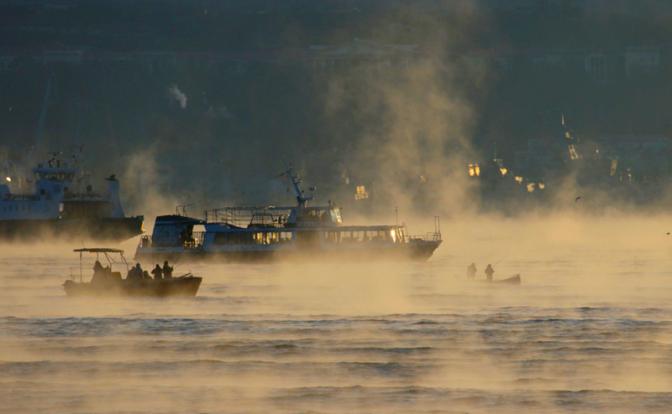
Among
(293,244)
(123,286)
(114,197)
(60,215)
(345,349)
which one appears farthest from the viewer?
(114,197)

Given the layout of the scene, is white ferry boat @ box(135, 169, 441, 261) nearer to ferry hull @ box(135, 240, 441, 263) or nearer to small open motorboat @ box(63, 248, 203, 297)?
ferry hull @ box(135, 240, 441, 263)

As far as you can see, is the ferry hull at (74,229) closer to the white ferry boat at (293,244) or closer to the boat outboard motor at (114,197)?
the boat outboard motor at (114,197)

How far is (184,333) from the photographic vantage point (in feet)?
217

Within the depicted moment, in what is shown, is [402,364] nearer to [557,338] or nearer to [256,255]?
[557,338]

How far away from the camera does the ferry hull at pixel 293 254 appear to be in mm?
127375

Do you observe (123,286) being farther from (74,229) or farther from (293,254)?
(74,229)

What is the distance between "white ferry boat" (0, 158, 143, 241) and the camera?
181875 millimetres

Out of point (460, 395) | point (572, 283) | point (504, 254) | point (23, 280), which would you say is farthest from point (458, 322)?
point (504, 254)

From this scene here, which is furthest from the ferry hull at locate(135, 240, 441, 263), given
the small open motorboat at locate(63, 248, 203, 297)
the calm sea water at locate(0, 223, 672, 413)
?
the small open motorboat at locate(63, 248, 203, 297)

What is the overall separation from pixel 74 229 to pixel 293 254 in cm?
5984

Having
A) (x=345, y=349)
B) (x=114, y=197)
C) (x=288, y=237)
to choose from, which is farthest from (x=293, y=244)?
(x=345, y=349)

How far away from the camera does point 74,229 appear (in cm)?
18275

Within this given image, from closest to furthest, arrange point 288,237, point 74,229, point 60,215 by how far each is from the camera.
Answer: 1. point 288,237
2. point 74,229
3. point 60,215

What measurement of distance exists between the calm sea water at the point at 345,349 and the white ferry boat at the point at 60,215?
84.7m
